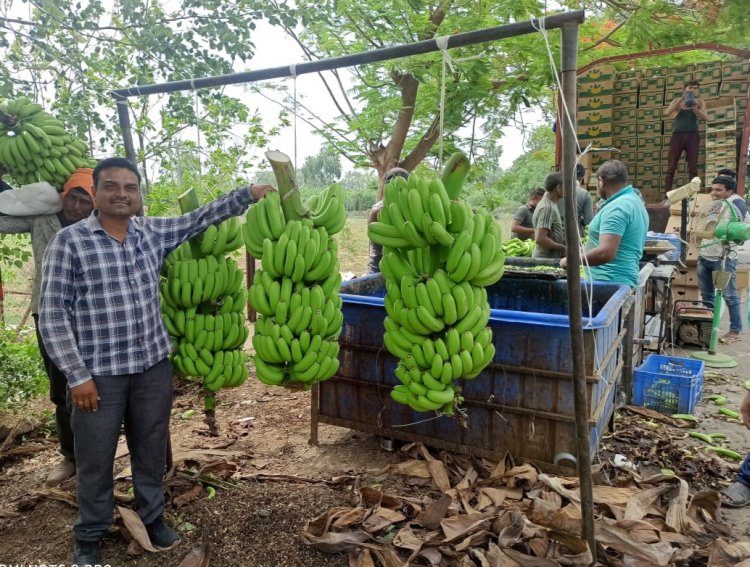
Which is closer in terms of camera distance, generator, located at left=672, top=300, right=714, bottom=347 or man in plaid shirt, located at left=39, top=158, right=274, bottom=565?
man in plaid shirt, located at left=39, top=158, right=274, bottom=565

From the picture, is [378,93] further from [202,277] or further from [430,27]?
[202,277]

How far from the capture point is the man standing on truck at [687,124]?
8852mm

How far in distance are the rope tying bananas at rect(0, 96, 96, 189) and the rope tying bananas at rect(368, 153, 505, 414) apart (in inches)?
79.5

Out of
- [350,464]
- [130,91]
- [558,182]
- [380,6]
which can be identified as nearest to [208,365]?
[350,464]

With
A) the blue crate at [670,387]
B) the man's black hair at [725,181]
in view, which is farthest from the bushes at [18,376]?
the man's black hair at [725,181]

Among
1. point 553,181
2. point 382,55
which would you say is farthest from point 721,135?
point 382,55

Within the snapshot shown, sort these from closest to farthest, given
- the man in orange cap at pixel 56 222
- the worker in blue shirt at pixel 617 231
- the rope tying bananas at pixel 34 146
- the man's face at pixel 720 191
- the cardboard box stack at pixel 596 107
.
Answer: the rope tying bananas at pixel 34 146, the man in orange cap at pixel 56 222, the worker in blue shirt at pixel 617 231, the man's face at pixel 720 191, the cardboard box stack at pixel 596 107

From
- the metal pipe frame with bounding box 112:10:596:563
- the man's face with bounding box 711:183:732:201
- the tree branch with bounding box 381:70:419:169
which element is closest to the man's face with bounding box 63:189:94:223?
the metal pipe frame with bounding box 112:10:596:563

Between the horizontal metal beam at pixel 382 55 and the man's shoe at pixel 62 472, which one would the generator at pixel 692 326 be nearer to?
the horizontal metal beam at pixel 382 55

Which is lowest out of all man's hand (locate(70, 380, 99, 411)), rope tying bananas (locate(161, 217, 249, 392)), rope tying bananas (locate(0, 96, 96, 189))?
man's hand (locate(70, 380, 99, 411))

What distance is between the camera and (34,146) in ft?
9.95

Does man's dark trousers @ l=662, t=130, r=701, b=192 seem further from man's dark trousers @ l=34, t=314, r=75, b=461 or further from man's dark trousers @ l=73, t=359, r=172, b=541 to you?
man's dark trousers @ l=34, t=314, r=75, b=461

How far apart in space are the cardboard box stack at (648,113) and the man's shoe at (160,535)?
918cm

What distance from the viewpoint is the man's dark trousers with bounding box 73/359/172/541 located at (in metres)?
2.64
